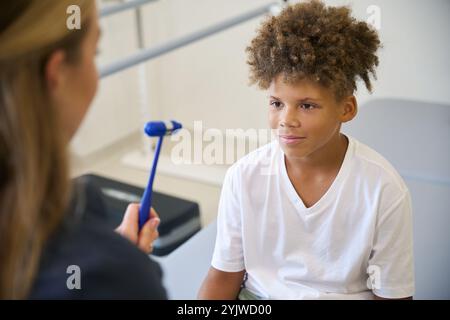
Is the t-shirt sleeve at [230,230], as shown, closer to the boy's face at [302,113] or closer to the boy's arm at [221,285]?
the boy's arm at [221,285]

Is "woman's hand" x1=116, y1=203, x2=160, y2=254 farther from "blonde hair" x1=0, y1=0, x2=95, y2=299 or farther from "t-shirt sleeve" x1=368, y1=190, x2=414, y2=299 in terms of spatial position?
"t-shirt sleeve" x1=368, y1=190, x2=414, y2=299

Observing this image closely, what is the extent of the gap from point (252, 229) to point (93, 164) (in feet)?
5.76

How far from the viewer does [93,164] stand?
8.31 feet

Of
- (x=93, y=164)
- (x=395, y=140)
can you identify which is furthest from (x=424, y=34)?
(x=93, y=164)

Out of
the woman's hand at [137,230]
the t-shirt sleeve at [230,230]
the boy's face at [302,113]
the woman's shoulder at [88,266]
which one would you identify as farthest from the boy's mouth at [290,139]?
the woman's shoulder at [88,266]

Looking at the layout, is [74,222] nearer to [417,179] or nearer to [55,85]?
[55,85]

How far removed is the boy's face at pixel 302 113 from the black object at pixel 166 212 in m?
0.86

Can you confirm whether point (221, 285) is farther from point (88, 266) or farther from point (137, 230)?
point (88, 266)

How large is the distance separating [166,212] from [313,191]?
0.93 meters

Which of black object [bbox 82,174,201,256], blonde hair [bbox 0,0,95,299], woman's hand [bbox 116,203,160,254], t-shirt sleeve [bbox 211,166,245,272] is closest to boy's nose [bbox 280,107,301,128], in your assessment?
t-shirt sleeve [bbox 211,166,245,272]

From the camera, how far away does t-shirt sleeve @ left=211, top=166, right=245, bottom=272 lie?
91 centimetres

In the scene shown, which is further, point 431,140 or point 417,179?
point 431,140

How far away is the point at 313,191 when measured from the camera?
2.88ft

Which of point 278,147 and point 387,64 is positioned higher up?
point 387,64
